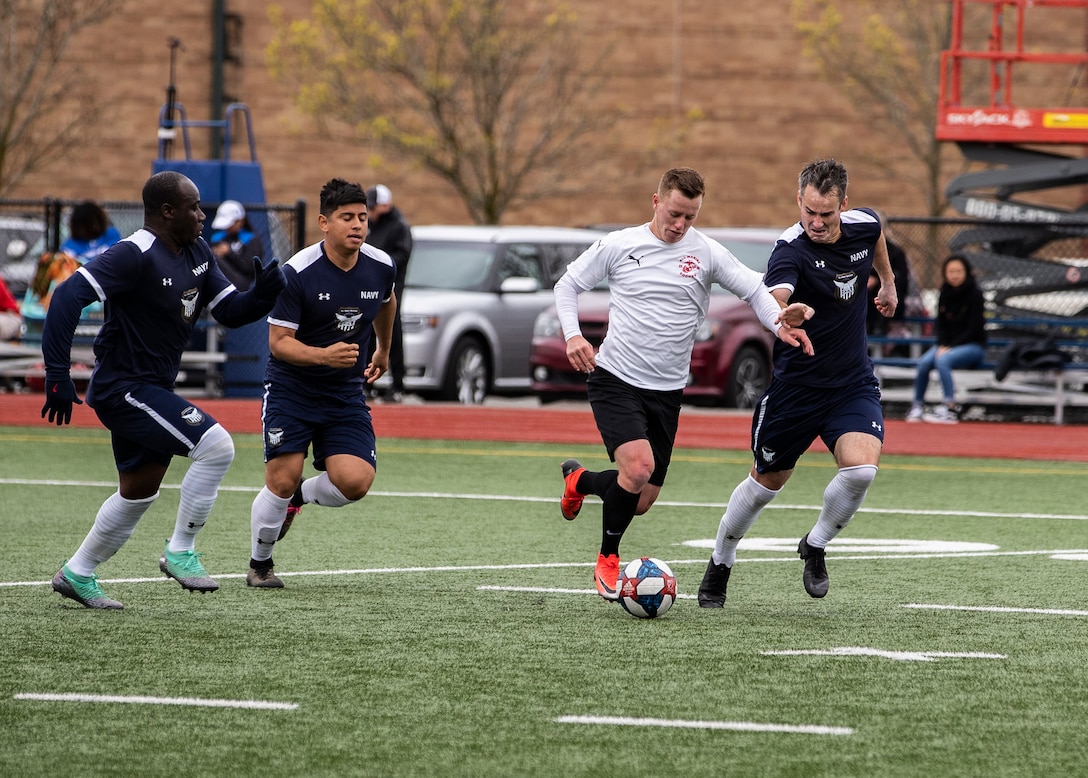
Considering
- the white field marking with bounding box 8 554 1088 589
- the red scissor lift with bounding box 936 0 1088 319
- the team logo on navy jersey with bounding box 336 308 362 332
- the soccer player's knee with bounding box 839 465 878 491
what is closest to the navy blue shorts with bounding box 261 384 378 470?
the team logo on navy jersey with bounding box 336 308 362 332

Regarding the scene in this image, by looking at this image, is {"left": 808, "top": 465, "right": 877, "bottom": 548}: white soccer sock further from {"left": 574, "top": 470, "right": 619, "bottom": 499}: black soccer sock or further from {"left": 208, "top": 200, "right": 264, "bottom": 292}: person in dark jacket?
{"left": 208, "top": 200, "right": 264, "bottom": 292}: person in dark jacket

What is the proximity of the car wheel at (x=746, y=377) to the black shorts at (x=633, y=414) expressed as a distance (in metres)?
11.3

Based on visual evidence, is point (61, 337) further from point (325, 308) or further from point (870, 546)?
point (870, 546)

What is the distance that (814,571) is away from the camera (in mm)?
7730

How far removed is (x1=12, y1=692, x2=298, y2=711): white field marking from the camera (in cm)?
553

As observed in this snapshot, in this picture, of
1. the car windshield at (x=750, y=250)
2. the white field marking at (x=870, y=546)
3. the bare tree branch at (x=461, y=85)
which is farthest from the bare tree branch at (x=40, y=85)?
the white field marking at (x=870, y=546)

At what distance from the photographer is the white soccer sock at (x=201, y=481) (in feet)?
24.7

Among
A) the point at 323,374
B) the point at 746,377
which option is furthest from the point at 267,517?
the point at 746,377

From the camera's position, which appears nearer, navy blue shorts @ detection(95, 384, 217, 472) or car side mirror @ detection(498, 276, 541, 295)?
navy blue shorts @ detection(95, 384, 217, 472)

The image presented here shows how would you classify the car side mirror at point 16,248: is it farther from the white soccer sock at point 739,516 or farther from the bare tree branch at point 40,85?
the white soccer sock at point 739,516

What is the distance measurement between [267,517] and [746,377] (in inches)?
475

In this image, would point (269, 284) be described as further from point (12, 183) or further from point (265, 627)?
point (12, 183)

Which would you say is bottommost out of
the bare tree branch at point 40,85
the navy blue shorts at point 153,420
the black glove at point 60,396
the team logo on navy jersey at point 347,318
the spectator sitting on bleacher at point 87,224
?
the navy blue shorts at point 153,420

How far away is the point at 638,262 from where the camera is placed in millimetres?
7875
